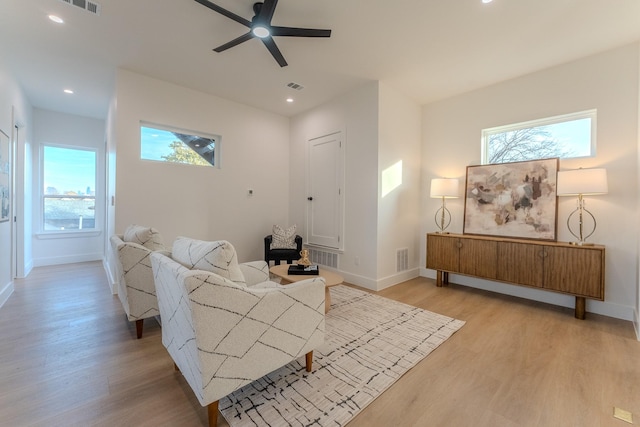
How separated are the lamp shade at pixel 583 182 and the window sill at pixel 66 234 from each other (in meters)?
7.79

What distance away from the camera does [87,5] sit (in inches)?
91.7

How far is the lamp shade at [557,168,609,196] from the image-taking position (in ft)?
8.89

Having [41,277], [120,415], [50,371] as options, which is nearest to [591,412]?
[120,415]

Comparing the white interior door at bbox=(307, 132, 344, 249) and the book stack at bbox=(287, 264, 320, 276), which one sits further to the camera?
the white interior door at bbox=(307, 132, 344, 249)

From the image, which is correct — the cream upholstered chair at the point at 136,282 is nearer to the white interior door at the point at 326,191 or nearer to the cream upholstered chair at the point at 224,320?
the cream upholstered chair at the point at 224,320

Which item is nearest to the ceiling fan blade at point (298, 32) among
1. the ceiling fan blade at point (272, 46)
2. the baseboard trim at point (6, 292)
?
the ceiling fan blade at point (272, 46)

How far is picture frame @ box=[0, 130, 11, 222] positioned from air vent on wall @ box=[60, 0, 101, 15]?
1932 millimetres

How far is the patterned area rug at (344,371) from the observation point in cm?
150

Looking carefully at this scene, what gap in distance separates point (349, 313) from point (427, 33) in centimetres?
305

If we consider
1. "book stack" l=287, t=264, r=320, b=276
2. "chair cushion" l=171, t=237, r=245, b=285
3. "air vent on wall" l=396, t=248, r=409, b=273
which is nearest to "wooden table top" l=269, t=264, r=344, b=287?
"book stack" l=287, t=264, r=320, b=276

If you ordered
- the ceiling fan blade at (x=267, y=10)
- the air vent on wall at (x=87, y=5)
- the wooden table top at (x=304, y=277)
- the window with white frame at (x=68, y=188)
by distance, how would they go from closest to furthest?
1. the ceiling fan blade at (x=267, y=10)
2. the air vent on wall at (x=87, y=5)
3. the wooden table top at (x=304, y=277)
4. the window with white frame at (x=68, y=188)

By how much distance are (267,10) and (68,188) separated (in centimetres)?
561

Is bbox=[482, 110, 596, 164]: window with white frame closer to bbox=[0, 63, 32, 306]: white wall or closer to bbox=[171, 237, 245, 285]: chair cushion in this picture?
→ bbox=[171, 237, 245, 285]: chair cushion

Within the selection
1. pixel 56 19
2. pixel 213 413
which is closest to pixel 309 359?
pixel 213 413
